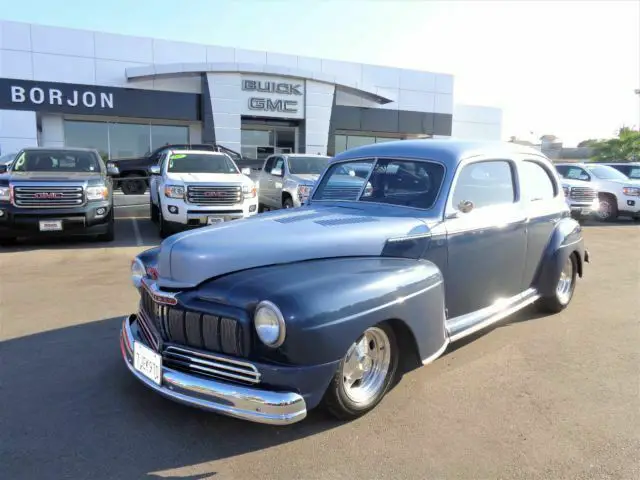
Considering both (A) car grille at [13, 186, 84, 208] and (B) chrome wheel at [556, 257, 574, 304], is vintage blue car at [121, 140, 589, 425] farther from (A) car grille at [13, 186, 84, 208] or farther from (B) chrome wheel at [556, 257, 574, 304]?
(A) car grille at [13, 186, 84, 208]

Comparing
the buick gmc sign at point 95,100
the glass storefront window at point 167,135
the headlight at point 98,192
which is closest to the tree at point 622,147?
the buick gmc sign at point 95,100

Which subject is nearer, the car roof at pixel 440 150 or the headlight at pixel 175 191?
the car roof at pixel 440 150

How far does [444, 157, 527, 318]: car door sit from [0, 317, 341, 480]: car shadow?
59.3 inches

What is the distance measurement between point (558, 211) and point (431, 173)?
76.8 inches

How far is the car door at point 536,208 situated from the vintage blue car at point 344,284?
26 mm

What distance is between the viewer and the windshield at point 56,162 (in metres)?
9.67

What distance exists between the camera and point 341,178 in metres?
4.70

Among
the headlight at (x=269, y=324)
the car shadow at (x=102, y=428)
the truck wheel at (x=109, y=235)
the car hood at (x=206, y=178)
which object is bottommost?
the car shadow at (x=102, y=428)

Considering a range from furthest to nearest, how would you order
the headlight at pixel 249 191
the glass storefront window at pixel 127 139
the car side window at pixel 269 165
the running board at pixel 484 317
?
the glass storefront window at pixel 127 139, the car side window at pixel 269 165, the headlight at pixel 249 191, the running board at pixel 484 317

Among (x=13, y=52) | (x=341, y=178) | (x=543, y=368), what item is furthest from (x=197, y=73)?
(x=543, y=368)

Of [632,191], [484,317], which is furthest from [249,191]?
[632,191]

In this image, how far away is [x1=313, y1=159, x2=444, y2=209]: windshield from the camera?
3.96 meters

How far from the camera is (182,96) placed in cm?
2414

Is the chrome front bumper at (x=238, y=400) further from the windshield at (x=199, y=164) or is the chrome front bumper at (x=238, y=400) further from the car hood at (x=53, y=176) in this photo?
the windshield at (x=199, y=164)
